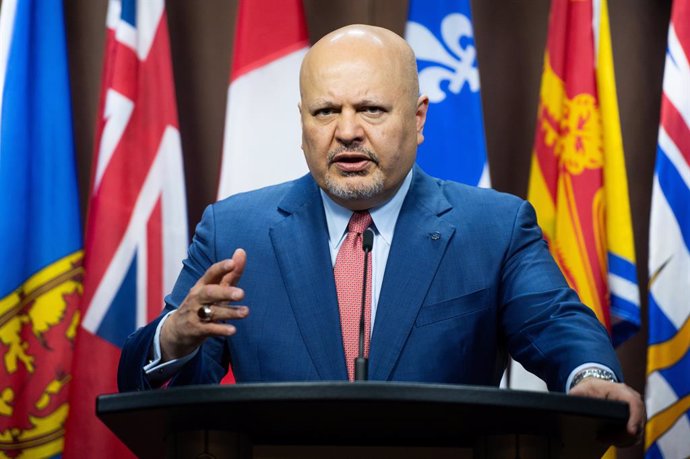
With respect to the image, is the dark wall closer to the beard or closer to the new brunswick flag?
the new brunswick flag

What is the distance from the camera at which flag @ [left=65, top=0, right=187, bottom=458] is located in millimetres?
3365

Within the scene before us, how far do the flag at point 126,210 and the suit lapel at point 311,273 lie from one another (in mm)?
1078

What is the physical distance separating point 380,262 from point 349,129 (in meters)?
0.31

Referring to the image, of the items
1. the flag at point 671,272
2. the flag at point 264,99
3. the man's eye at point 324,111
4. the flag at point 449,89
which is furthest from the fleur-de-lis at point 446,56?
the man's eye at point 324,111

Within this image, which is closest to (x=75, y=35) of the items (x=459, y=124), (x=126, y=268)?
(x=126, y=268)

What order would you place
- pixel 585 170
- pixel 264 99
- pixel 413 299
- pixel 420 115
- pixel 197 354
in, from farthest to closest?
pixel 264 99
pixel 585 170
pixel 420 115
pixel 413 299
pixel 197 354

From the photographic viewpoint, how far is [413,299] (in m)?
2.21

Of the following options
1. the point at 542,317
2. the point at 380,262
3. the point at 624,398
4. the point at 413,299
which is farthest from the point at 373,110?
the point at 624,398

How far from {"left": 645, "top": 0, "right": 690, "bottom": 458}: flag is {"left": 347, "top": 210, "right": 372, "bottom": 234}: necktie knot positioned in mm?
1316

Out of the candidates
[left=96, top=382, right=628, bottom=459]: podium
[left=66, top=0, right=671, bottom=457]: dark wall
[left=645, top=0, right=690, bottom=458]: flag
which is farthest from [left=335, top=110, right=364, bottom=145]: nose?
[left=66, top=0, right=671, bottom=457]: dark wall

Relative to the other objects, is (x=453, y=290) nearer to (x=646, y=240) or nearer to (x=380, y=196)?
(x=380, y=196)

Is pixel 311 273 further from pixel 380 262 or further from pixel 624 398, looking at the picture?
pixel 624 398

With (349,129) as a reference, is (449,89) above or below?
above

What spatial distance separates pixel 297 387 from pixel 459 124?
2326 mm
